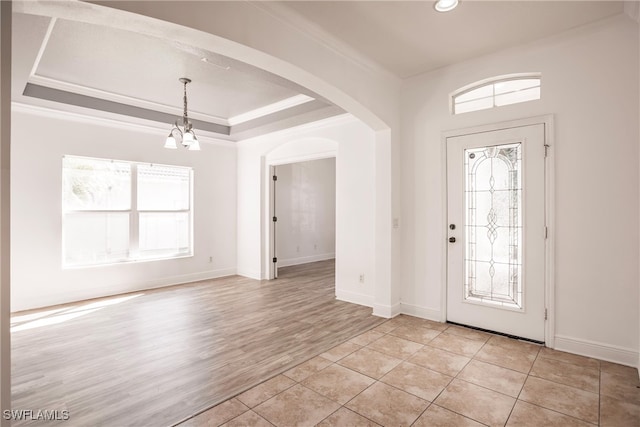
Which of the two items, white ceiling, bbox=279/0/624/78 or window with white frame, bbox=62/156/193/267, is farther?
window with white frame, bbox=62/156/193/267

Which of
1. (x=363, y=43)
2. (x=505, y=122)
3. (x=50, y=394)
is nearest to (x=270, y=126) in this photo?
(x=363, y=43)

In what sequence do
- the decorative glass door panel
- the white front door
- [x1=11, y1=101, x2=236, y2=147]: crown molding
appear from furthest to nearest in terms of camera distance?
[x1=11, y1=101, x2=236, y2=147]: crown molding → the decorative glass door panel → the white front door

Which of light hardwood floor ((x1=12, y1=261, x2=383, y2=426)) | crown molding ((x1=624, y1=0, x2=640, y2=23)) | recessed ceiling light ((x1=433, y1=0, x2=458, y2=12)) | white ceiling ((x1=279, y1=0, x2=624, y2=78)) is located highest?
white ceiling ((x1=279, y1=0, x2=624, y2=78))

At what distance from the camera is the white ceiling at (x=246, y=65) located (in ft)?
8.57

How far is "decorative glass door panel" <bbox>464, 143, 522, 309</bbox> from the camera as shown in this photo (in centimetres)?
330

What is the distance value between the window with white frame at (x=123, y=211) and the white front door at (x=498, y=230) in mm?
4635

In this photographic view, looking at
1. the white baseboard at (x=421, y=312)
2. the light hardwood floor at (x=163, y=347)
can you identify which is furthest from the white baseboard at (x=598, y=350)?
the light hardwood floor at (x=163, y=347)

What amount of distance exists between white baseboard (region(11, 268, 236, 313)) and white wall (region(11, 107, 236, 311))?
0.01 metres

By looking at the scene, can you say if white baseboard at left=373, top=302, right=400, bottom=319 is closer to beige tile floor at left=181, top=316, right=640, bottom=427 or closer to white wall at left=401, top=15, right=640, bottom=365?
beige tile floor at left=181, top=316, right=640, bottom=427

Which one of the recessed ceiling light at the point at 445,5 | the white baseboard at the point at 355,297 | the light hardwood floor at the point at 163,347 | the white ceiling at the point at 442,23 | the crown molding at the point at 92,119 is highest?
the white ceiling at the point at 442,23

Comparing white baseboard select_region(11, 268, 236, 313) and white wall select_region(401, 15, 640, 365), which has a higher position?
white wall select_region(401, 15, 640, 365)

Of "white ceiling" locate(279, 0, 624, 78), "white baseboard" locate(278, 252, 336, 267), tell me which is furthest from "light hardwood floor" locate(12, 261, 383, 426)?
"white ceiling" locate(279, 0, 624, 78)

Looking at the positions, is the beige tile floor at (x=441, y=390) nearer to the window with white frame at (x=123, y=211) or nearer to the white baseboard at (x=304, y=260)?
the window with white frame at (x=123, y=211)

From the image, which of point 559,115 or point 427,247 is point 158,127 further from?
point 559,115
